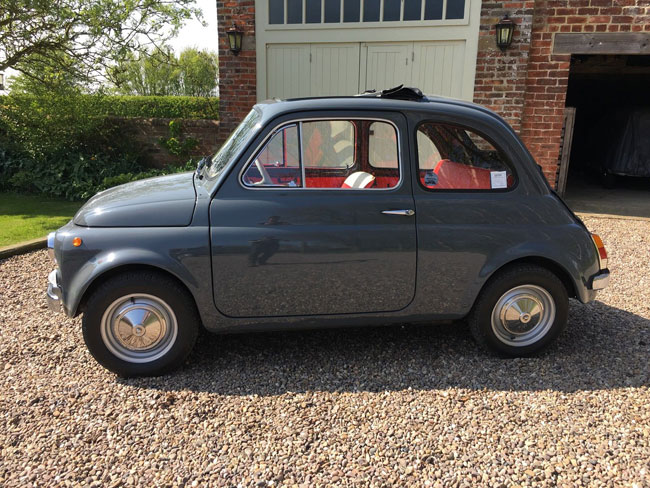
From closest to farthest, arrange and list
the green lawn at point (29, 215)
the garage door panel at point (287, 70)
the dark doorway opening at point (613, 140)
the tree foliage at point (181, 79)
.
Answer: the green lawn at point (29, 215)
the garage door panel at point (287, 70)
the dark doorway opening at point (613, 140)
the tree foliage at point (181, 79)

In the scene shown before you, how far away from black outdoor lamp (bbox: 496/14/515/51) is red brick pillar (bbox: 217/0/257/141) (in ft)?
13.3

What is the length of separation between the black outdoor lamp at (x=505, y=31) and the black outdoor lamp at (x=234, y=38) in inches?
166

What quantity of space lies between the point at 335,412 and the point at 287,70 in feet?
23.2

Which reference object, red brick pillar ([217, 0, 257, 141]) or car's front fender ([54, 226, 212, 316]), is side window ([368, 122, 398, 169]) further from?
red brick pillar ([217, 0, 257, 141])

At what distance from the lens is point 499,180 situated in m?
3.37

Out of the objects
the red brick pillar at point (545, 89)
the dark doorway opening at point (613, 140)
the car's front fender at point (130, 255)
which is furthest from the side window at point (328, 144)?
the dark doorway opening at point (613, 140)

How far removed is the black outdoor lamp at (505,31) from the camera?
761cm

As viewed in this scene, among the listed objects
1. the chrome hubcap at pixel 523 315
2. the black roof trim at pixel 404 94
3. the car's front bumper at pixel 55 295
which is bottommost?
the chrome hubcap at pixel 523 315

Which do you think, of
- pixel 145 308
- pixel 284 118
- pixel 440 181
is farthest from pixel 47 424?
pixel 440 181

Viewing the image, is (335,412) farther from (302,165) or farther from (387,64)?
(387,64)

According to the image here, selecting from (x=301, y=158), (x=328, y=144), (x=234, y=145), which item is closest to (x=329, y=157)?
(x=328, y=144)

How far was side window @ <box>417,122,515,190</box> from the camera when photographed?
10.9 feet

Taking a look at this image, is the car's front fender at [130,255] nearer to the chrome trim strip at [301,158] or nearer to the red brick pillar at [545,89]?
the chrome trim strip at [301,158]

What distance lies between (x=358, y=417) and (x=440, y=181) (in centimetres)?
164
